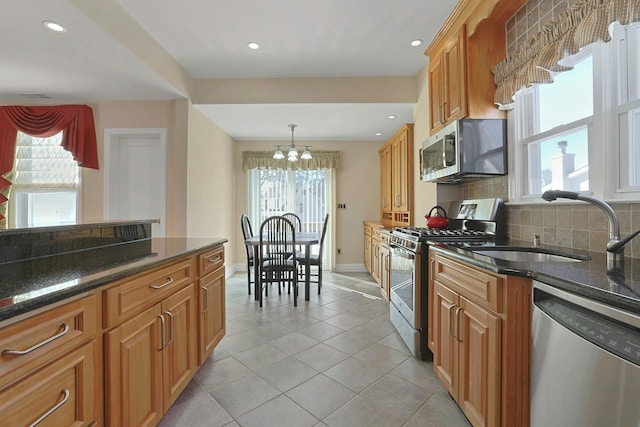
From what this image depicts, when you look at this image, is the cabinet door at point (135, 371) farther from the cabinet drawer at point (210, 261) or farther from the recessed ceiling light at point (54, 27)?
the recessed ceiling light at point (54, 27)

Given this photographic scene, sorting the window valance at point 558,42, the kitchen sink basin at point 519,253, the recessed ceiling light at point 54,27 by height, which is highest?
the recessed ceiling light at point 54,27

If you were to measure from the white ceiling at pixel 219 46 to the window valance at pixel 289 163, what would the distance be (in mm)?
1419

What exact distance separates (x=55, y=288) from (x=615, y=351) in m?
1.52

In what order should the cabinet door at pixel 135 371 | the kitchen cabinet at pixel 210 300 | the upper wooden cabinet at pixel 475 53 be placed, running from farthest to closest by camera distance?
the upper wooden cabinet at pixel 475 53 → the kitchen cabinet at pixel 210 300 → the cabinet door at pixel 135 371

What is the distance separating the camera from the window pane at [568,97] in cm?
149

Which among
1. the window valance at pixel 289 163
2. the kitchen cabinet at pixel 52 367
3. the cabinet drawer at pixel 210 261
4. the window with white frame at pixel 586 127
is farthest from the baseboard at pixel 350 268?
the kitchen cabinet at pixel 52 367

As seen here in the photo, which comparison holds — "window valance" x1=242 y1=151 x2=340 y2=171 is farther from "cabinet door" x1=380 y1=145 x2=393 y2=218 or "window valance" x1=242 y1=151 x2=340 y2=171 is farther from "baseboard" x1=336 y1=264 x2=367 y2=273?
"baseboard" x1=336 y1=264 x2=367 y2=273

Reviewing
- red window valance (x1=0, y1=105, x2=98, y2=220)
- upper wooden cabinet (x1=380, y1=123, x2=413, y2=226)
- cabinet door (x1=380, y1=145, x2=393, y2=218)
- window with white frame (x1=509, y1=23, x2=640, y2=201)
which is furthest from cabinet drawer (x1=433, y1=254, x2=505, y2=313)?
red window valance (x1=0, y1=105, x2=98, y2=220)

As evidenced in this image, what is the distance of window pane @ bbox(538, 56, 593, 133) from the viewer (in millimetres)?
1491

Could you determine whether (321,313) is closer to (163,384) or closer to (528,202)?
(163,384)

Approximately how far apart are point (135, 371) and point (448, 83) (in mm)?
2723

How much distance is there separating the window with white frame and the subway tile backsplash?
3.4 inches

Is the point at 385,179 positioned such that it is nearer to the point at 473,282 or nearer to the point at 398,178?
the point at 398,178

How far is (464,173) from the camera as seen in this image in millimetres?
2104
